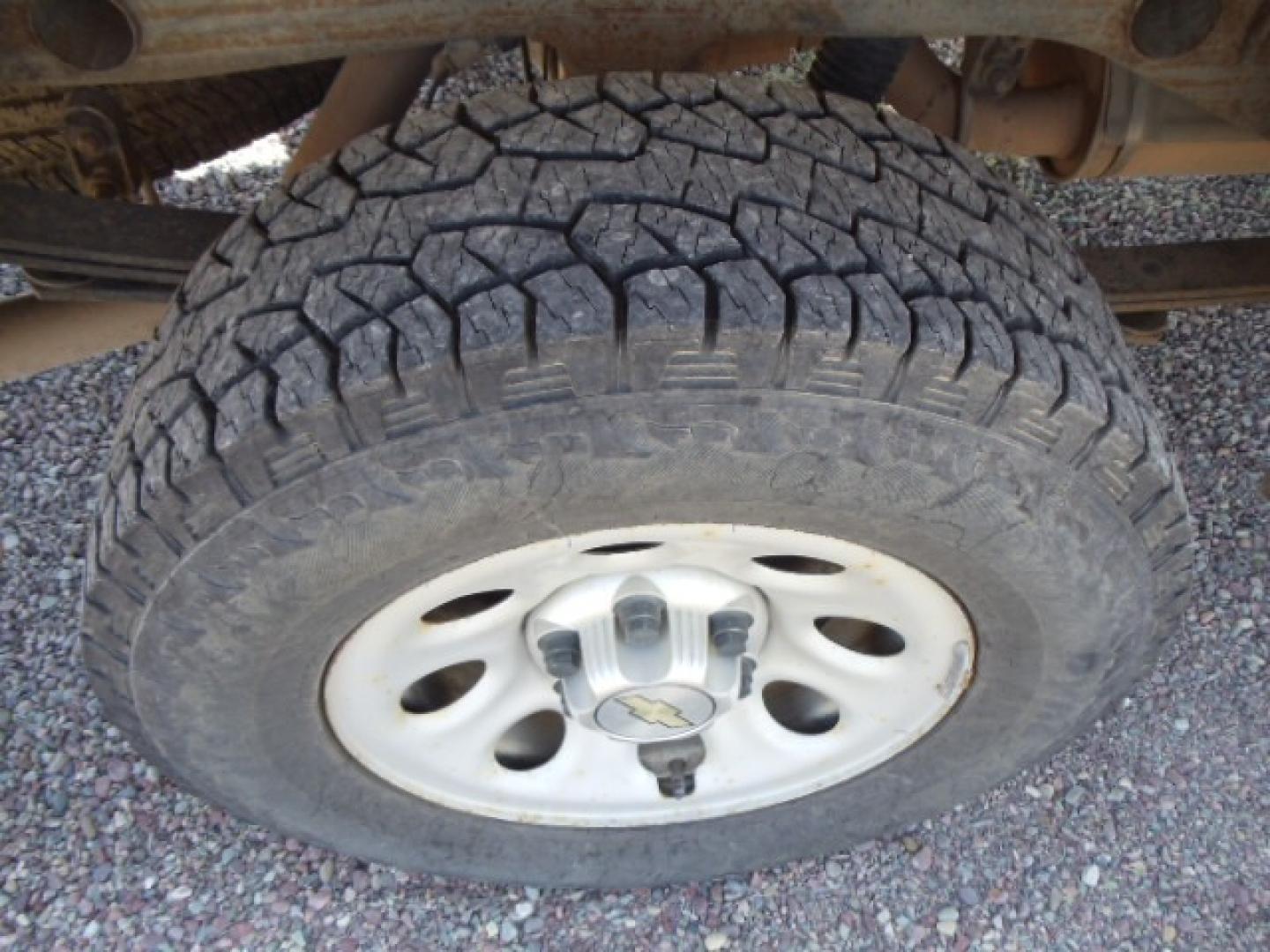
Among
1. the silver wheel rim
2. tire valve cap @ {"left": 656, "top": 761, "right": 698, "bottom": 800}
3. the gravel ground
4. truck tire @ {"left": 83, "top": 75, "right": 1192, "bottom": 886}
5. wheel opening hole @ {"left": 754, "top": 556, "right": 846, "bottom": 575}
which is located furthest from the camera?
the gravel ground

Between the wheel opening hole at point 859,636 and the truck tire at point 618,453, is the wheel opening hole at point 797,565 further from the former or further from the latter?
the wheel opening hole at point 859,636

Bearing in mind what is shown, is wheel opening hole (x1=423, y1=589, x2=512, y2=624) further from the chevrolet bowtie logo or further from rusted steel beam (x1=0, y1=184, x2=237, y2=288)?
rusted steel beam (x1=0, y1=184, x2=237, y2=288)

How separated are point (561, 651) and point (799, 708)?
20.7 inches

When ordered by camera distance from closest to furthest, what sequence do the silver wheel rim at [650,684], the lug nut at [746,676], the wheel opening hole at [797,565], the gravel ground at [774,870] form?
the silver wheel rim at [650,684]
the wheel opening hole at [797,565]
the lug nut at [746,676]
the gravel ground at [774,870]

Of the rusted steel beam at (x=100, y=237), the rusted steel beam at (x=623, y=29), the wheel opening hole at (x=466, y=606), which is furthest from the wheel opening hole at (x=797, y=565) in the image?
the rusted steel beam at (x=100, y=237)

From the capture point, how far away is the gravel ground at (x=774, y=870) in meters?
2.43

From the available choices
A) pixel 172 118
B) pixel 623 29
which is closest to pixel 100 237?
pixel 172 118

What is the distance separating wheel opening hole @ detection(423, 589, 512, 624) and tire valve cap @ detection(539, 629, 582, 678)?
0.09 metres

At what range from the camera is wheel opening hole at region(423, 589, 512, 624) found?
201cm

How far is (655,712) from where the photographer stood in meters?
2.09

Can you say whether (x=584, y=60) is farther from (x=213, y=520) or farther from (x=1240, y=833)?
(x=1240, y=833)

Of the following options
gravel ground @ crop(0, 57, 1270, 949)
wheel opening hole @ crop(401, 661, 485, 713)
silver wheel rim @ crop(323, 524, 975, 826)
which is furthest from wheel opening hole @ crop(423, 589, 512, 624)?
gravel ground @ crop(0, 57, 1270, 949)

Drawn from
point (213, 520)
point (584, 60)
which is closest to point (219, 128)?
point (584, 60)

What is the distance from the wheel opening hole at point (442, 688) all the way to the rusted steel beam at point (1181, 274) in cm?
136
